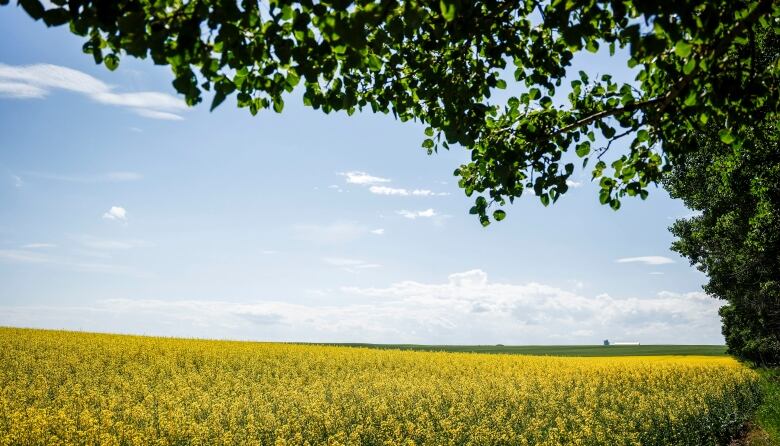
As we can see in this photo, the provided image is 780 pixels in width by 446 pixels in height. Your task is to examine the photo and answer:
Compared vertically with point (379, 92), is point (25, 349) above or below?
below

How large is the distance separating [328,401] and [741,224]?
16884mm

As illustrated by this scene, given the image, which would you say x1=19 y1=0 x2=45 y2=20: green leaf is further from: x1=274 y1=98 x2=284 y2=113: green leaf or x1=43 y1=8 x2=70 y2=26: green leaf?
x1=274 y1=98 x2=284 y2=113: green leaf

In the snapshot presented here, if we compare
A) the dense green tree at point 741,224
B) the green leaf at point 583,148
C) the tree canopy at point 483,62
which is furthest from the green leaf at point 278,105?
the dense green tree at point 741,224

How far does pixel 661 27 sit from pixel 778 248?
21.3 metres

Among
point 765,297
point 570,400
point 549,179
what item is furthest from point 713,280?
point 549,179

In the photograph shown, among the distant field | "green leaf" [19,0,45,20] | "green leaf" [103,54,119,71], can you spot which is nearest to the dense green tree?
"green leaf" [103,54,119,71]

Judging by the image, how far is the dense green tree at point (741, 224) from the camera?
15.7 metres

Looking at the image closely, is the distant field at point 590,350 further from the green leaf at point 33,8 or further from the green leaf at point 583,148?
the green leaf at point 33,8

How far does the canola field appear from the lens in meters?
11.5

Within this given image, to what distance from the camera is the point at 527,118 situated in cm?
762

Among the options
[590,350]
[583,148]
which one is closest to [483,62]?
[583,148]

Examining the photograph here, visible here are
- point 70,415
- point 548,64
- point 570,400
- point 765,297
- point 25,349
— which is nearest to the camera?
point 548,64

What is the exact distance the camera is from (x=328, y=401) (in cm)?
1644

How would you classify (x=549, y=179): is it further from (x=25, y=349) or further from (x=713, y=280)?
(x=713, y=280)
